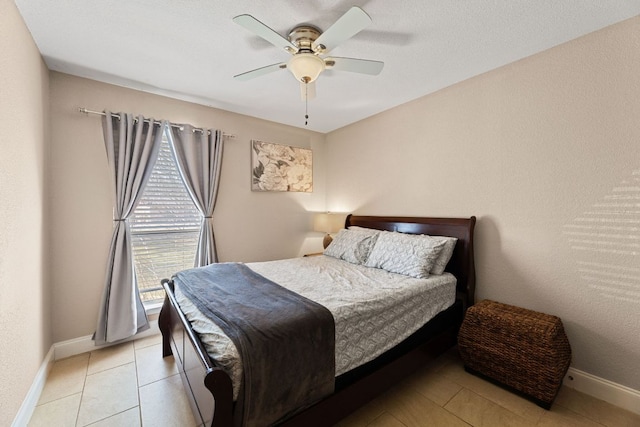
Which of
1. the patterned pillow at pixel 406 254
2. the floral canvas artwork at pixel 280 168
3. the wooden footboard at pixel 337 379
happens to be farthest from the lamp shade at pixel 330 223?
the wooden footboard at pixel 337 379

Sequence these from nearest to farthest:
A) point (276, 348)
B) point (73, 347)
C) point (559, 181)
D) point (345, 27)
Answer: point (276, 348) < point (345, 27) < point (559, 181) < point (73, 347)

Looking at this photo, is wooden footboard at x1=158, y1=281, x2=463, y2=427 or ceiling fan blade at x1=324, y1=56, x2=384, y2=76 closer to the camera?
wooden footboard at x1=158, y1=281, x2=463, y2=427

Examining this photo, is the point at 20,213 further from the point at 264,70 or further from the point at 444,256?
the point at 444,256

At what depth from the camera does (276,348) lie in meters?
1.26

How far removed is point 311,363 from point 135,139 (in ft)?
8.68

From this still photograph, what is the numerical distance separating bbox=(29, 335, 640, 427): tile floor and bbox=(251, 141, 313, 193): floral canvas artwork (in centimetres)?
226

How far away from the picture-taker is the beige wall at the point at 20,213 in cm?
142

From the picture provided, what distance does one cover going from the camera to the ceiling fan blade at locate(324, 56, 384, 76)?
5.80ft

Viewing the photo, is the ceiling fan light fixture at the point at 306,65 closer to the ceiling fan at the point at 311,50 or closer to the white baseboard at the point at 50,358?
the ceiling fan at the point at 311,50

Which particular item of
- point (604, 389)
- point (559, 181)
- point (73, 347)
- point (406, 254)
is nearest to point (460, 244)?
point (406, 254)

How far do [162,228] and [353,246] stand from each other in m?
2.11

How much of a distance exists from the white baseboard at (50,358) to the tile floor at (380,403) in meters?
0.05

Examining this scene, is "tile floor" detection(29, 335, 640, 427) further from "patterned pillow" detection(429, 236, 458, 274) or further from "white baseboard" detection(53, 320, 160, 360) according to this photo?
"patterned pillow" detection(429, 236, 458, 274)

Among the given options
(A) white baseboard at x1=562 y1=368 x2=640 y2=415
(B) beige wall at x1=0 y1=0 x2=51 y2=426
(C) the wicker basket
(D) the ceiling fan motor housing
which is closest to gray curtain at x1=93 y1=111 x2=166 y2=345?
(B) beige wall at x1=0 y1=0 x2=51 y2=426
